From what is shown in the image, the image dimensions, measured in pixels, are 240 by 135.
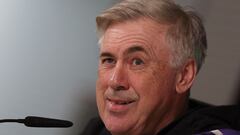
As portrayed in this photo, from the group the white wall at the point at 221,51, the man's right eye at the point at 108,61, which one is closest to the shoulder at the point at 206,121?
the man's right eye at the point at 108,61

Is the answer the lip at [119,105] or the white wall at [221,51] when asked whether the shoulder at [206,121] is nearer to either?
the lip at [119,105]

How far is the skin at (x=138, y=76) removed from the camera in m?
1.03

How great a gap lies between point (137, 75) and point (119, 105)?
10 cm

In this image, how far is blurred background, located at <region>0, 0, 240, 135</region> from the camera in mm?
1297

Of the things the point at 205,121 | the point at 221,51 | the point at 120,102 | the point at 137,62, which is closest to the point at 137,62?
the point at 137,62

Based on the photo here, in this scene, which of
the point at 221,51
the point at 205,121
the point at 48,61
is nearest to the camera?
the point at 205,121

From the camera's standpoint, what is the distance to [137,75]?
104 centimetres

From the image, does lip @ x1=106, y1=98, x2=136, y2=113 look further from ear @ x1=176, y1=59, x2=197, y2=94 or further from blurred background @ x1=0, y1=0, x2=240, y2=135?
blurred background @ x1=0, y1=0, x2=240, y2=135

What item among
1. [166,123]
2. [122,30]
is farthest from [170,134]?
[122,30]

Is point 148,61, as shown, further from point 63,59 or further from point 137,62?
point 63,59

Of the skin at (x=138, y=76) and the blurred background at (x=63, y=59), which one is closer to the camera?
the skin at (x=138, y=76)

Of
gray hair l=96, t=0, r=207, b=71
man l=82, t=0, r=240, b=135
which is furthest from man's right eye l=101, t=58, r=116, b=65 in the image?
gray hair l=96, t=0, r=207, b=71

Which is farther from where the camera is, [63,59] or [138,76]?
[63,59]

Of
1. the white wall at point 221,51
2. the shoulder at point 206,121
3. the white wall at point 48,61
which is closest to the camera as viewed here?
the shoulder at point 206,121
